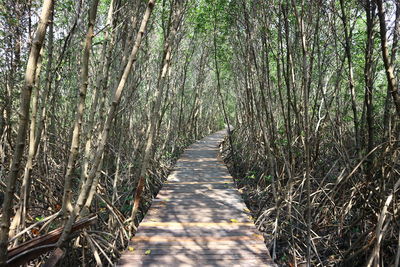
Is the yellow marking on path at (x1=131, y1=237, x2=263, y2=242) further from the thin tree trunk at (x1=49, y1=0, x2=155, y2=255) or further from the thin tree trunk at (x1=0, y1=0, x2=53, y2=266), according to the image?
the thin tree trunk at (x1=0, y1=0, x2=53, y2=266)

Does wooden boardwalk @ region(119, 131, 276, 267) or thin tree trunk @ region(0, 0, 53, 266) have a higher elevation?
thin tree trunk @ region(0, 0, 53, 266)

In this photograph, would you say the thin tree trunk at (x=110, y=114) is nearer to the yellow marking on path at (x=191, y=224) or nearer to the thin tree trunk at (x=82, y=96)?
the thin tree trunk at (x=82, y=96)

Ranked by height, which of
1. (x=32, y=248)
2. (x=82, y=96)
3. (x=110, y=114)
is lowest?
(x=32, y=248)

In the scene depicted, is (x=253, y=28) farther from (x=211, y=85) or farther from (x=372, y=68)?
(x=211, y=85)

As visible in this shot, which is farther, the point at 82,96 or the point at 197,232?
the point at 197,232

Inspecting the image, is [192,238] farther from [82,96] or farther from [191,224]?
[82,96]

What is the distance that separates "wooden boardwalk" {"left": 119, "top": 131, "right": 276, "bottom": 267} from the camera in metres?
2.53

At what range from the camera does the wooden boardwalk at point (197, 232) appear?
8.29ft

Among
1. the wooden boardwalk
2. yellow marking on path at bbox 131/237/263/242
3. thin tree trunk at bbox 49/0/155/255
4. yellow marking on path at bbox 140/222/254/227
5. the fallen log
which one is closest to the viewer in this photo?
the fallen log

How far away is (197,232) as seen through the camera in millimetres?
3086

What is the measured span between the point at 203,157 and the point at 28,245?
20.6 ft

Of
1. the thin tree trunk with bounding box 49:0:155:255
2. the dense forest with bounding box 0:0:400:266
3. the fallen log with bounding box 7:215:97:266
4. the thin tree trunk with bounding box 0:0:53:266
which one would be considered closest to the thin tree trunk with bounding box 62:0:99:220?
the dense forest with bounding box 0:0:400:266

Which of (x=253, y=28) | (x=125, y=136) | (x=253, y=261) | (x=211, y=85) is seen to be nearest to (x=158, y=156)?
(x=125, y=136)

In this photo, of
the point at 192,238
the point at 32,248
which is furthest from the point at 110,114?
the point at 192,238
